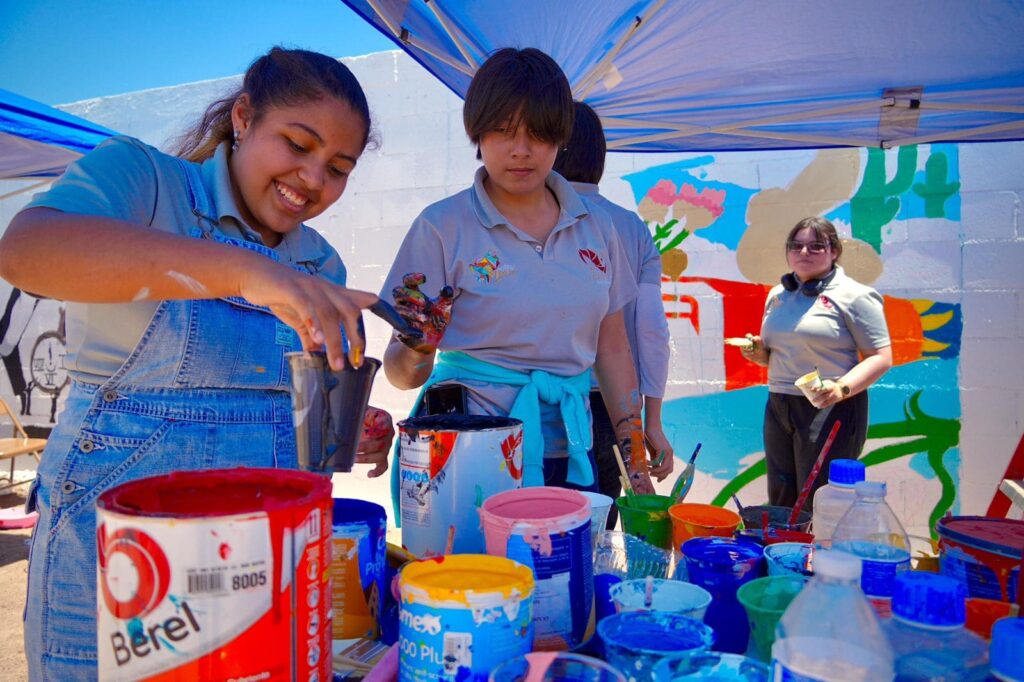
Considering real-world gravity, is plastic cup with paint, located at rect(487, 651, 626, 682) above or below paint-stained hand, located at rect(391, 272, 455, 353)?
below

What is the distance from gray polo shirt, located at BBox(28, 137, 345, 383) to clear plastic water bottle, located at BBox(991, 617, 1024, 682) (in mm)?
1297

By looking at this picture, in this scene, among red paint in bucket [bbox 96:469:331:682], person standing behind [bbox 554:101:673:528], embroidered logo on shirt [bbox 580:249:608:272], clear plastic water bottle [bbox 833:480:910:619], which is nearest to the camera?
red paint in bucket [bbox 96:469:331:682]

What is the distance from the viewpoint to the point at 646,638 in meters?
0.88

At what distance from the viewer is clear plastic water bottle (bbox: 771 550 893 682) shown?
72 cm

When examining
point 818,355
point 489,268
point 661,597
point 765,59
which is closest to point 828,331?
point 818,355

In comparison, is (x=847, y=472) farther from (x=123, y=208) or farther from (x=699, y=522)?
(x=123, y=208)

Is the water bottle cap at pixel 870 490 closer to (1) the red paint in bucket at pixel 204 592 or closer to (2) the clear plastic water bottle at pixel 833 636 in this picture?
(2) the clear plastic water bottle at pixel 833 636

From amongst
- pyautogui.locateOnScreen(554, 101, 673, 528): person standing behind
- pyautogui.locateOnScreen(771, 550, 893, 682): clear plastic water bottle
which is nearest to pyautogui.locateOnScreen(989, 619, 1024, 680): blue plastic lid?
pyautogui.locateOnScreen(771, 550, 893, 682): clear plastic water bottle

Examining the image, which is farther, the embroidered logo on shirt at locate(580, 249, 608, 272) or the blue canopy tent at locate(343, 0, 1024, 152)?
the blue canopy tent at locate(343, 0, 1024, 152)

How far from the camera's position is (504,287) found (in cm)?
176

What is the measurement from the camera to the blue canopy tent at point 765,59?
264cm

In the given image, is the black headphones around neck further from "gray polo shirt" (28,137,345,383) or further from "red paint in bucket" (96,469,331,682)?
"red paint in bucket" (96,469,331,682)

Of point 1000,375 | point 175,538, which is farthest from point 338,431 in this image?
point 1000,375

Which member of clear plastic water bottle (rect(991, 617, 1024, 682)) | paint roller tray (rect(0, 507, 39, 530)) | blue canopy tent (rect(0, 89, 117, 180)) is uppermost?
blue canopy tent (rect(0, 89, 117, 180))
